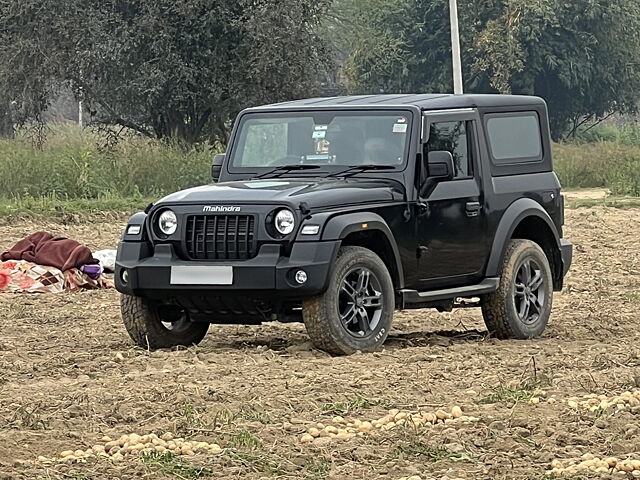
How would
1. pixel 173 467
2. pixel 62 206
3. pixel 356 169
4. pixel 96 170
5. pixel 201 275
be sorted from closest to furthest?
pixel 173 467, pixel 201 275, pixel 356 169, pixel 62 206, pixel 96 170

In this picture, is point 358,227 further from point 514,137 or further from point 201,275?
point 514,137

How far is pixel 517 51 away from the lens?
54.0 meters

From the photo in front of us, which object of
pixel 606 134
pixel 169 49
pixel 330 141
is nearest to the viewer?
pixel 330 141

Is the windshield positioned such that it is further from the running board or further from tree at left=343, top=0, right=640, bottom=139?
tree at left=343, top=0, right=640, bottom=139

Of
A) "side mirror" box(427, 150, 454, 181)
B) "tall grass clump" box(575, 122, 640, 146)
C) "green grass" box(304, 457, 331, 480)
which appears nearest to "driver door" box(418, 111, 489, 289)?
"side mirror" box(427, 150, 454, 181)

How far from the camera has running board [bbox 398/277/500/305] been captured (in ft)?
37.4

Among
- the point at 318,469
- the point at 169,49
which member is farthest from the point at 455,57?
the point at 318,469

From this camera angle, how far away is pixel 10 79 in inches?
1304

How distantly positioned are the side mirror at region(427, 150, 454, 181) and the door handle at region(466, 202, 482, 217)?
43 cm

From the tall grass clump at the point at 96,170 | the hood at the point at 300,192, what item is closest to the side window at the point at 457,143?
the hood at the point at 300,192

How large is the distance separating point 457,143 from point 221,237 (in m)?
2.29

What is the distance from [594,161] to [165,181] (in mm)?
11352

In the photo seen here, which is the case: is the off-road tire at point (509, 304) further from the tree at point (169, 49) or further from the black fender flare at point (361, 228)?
the tree at point (169, 49)

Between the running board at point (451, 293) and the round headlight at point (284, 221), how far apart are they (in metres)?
1.22
